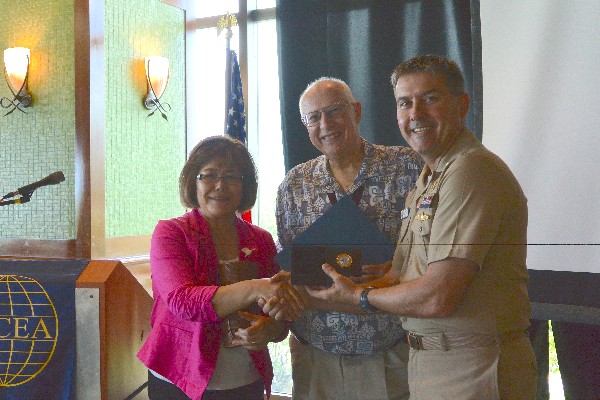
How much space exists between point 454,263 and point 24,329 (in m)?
1.93

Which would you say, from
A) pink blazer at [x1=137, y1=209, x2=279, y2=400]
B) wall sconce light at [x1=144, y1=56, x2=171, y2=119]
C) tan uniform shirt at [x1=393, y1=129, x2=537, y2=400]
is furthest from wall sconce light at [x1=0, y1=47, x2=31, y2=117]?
tan uniform shirt at [x1=393, y1=129, x2=537, y2=400]

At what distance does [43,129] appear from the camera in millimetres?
3846

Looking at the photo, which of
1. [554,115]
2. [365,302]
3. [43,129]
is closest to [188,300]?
[365,302]

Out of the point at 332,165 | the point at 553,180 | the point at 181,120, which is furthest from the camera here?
the point at 181,120

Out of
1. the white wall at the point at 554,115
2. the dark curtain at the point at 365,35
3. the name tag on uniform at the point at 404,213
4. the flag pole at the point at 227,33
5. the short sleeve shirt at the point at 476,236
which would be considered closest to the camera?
the short sleeve shirt at the point at 476,236

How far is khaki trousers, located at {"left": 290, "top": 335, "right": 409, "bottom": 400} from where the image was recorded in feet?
5.01

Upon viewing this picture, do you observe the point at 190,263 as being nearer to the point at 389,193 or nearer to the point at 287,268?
the point at 287,268

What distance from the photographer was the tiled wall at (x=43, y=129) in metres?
3.76

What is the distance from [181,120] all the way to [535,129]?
8.29ft

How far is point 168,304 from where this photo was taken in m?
1.66

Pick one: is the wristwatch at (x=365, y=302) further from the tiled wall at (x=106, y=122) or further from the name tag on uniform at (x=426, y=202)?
the tiled wall at (x=106, y=122)

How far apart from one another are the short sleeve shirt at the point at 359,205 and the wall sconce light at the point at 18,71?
269 cm

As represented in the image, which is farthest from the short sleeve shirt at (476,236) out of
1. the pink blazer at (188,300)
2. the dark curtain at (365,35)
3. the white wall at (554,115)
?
the dark curtain at (365,35)

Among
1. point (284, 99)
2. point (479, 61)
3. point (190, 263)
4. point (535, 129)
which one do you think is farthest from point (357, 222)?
point (284, 99)
